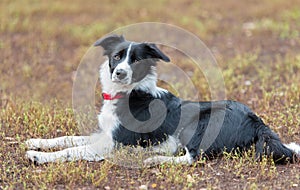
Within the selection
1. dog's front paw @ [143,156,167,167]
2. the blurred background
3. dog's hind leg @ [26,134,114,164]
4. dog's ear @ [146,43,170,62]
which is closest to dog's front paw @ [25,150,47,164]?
dog's hind leg @ [26,134,114,164]

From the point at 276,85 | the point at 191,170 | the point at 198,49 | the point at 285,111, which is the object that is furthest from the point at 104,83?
the point at 198,49

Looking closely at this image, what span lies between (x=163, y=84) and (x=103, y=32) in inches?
119

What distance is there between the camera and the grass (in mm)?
4898

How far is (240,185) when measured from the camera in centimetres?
482

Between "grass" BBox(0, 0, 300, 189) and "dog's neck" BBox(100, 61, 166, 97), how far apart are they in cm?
83

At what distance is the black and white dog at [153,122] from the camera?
5.31 m

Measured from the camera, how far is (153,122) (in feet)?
18.1

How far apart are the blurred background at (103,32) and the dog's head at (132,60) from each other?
2.59 metres

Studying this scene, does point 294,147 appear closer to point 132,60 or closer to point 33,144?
point 132,60

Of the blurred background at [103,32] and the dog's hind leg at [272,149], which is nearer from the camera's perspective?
the dog's hind leg at [272,149]

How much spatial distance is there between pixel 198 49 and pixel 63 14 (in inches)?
144

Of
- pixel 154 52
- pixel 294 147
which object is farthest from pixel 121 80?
pixel 294 147

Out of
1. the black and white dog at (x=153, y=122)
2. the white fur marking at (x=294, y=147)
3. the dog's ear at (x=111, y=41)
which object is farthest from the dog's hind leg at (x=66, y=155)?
the white fur marking at (x=294, y=147)

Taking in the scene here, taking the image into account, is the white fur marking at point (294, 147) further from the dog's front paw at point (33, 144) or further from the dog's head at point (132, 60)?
the dog's front paw at point (33, 144)
